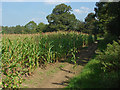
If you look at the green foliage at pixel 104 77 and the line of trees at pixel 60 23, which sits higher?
the line of trees at pixel 60 23

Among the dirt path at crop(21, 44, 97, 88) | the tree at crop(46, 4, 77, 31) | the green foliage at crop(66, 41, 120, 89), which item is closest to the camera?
the green foliage at crop(66, 41, 120, 89)

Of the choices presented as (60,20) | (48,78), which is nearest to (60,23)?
(60,20)

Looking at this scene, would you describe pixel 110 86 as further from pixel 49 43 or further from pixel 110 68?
pixel 49 43

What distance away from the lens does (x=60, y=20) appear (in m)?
44.7

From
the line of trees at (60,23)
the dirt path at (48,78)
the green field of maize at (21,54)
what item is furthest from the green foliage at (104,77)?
the line of trees at (60,23)

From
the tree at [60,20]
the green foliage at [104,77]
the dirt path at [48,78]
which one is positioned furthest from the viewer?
the tree at [60,20]

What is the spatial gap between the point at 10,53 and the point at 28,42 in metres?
1.64

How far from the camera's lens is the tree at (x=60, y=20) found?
4256cm

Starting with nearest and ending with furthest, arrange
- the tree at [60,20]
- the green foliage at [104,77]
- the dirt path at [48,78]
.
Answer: the green foliage at [104,77]
the dirt path at [48,78]
the tree at [60,20]

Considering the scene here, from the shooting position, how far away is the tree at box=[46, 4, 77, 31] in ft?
140

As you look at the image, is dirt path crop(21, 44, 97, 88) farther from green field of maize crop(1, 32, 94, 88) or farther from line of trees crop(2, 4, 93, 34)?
line of trees crop(2, 4, 93, 34)

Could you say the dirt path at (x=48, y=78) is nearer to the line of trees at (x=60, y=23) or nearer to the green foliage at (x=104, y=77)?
the green foliage at (x=104, y=77)

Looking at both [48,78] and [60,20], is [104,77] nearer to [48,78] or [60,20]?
[48,78]

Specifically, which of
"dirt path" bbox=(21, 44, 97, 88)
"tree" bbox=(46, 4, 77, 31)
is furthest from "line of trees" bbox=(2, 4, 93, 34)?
"dirt path" bbox=(21, 44, 97, 88)
